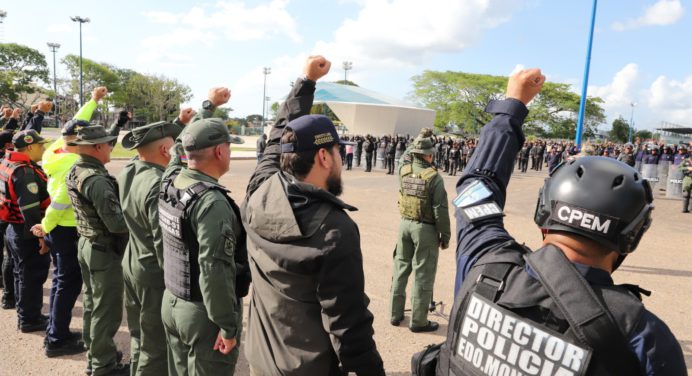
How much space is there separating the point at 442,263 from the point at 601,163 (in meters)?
5.76

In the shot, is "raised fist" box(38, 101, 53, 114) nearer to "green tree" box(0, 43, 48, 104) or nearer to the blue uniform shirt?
the blue uniform shirt

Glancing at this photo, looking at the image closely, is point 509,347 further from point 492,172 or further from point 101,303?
point 101,303

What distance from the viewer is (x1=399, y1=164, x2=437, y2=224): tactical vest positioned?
458 centimetres

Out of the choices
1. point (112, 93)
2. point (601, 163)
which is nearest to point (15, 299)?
point (601, 163)

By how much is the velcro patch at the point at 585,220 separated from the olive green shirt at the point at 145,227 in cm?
253

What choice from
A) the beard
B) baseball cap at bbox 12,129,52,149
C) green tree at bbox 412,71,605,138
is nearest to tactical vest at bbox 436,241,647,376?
the beard

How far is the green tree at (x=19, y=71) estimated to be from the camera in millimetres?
51188

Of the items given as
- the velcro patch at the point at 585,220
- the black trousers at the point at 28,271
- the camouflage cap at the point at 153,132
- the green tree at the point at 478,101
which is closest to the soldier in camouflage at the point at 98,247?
the camouflage cap at the point at 153,132

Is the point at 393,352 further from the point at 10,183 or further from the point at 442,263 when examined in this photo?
the point at 10,183

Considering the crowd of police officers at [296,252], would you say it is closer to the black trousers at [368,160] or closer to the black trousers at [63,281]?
the black trousers at [63,281]

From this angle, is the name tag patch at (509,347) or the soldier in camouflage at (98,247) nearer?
the name tag patch at (509,347)

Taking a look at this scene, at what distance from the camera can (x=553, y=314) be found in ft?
3.64

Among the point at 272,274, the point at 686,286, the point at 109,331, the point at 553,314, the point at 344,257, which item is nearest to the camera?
the point at 553,314

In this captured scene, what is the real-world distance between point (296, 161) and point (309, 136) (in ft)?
0.43
